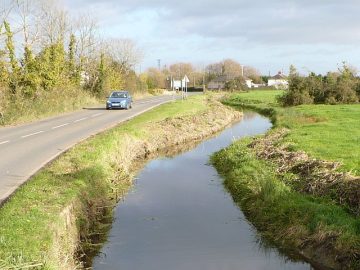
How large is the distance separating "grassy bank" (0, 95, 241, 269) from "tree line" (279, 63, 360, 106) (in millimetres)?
30593

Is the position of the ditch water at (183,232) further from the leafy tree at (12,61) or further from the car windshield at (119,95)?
the car windshield at (119,95)

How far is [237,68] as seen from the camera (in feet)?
506

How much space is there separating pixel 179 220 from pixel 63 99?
29.1 meters

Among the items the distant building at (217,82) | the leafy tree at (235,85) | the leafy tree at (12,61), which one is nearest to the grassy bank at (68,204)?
the leafy tree at (12,61)

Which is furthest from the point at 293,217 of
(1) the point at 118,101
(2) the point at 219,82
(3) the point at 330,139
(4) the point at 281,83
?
(2) the point at 219,82

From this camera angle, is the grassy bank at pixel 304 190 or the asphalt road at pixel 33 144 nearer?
the grassy bank at pixel 304 190

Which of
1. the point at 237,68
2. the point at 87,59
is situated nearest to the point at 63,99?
the point at 87,59

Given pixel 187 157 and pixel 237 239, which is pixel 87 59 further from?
pixel 237 239

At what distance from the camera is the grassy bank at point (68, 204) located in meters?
7.91

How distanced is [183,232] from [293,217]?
2.72m

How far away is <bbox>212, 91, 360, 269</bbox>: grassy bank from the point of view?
1010cm

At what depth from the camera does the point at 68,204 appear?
1063 centimetres

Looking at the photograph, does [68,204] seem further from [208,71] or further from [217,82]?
[208,71]

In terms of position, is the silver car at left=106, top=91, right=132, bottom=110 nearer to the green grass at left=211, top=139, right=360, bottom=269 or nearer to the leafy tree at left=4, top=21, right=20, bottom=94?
the leafy tree at left=4, top=21, right=20, bottom=94
